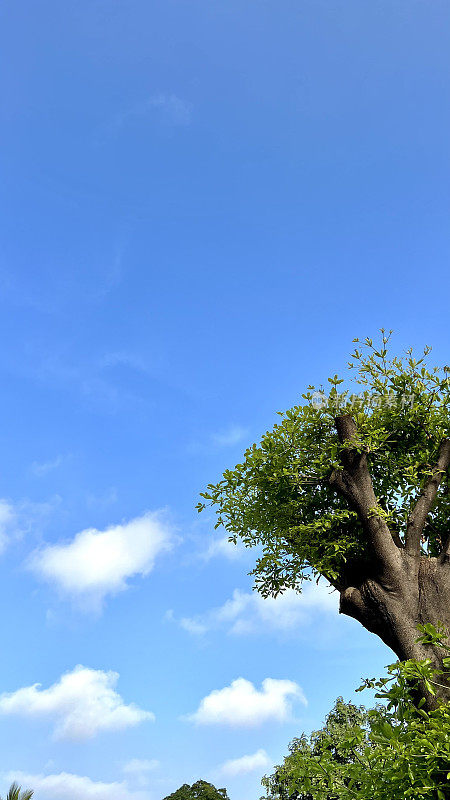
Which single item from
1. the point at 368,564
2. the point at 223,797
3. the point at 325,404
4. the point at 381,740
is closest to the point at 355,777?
the point at 381,740

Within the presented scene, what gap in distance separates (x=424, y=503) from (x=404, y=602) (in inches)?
99.0

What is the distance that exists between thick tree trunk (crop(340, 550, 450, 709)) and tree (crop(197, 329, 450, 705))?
1.0 inches

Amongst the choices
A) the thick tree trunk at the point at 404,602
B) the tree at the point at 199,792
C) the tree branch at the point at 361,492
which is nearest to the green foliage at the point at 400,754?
the thick tree trunk at the point at 404,602

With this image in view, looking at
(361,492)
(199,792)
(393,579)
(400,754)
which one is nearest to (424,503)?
(361,492)

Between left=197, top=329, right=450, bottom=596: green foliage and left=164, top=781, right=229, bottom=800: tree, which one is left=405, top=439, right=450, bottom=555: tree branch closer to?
left=197, top=329, right=450, bottom=596: green foliage

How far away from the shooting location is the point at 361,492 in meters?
13.1

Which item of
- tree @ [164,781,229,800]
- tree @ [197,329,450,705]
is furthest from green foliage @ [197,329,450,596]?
tree @ [164,781,229,800]

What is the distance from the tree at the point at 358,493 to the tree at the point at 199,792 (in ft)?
117

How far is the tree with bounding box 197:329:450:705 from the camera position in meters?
12.4

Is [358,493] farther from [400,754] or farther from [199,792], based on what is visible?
[199,792]

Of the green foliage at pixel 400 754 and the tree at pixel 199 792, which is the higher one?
the tree at pixel 199 792

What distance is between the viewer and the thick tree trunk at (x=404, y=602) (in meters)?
11.5

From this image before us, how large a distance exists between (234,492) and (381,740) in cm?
716

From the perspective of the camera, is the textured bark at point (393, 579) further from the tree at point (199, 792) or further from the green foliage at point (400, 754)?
the tree at point (199, 792)
